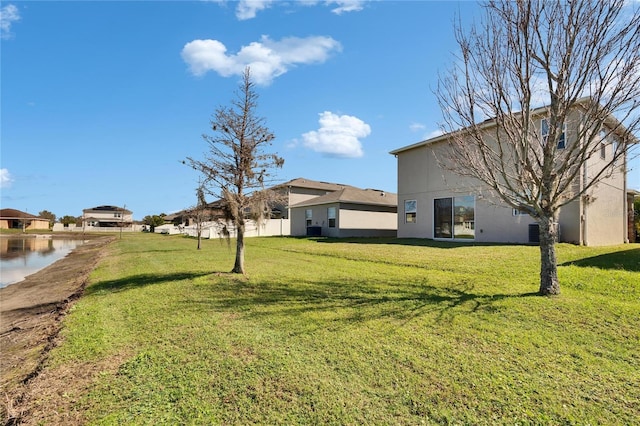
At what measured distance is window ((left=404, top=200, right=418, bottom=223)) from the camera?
20984 millimetres

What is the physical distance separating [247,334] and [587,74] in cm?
709

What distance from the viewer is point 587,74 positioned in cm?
593

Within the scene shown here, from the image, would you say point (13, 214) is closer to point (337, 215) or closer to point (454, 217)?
point (337, 215)

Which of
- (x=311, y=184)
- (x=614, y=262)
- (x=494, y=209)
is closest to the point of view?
(x=614, y=262)

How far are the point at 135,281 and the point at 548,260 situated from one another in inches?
412

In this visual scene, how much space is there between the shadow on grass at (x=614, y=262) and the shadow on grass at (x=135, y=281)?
10589 mm

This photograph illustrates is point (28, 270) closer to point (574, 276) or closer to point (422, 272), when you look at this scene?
point (422, 272)

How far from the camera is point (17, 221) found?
71562 mm

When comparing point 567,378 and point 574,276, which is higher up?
point 574,276

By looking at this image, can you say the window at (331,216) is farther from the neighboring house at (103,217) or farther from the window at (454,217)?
the neighboring house at (103,217)

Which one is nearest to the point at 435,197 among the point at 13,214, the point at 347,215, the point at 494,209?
the point at 494,209

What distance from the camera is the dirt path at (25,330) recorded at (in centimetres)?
437

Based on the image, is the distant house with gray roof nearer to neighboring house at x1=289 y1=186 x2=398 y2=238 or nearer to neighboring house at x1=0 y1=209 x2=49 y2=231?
neighboring house at x1=289 y1=186 x2=398 y2=238

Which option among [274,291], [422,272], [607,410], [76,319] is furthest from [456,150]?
[76,319]
